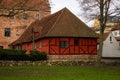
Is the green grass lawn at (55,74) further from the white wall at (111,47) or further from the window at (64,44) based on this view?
the white wall at (111,47)

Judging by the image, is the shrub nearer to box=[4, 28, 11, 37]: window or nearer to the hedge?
the hedge

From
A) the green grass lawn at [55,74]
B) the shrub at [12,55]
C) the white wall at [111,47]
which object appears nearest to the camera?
the green grass lawn at [55,74]

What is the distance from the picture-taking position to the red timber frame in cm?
4523

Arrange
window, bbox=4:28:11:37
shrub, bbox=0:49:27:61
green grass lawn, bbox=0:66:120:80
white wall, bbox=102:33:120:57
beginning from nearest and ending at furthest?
green grass lawn, bbox=0:66:120:80
shrub, bbox=0:49:27:61
window, bbox=4:28:11:37
white wall, bbox=102:33:120:57

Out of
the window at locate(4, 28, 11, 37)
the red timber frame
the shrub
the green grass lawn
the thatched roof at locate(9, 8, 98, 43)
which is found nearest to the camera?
the green grass lawn

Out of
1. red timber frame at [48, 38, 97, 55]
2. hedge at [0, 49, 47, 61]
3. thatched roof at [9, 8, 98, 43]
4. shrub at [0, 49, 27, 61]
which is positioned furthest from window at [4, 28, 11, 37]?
shrub at [0, 49, 27, 61]

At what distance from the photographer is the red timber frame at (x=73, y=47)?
148ft

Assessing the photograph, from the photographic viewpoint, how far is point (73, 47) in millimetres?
46062

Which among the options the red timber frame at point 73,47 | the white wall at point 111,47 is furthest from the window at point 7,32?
the red timber frame at point 73,47

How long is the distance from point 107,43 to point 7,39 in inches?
780

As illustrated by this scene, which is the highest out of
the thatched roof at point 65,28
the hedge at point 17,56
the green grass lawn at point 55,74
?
the thatched roof at point 65,28

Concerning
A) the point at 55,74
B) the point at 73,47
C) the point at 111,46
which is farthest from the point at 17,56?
the point at 111,46

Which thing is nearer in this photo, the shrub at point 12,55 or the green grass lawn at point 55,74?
the green grass lawn at point 55,74

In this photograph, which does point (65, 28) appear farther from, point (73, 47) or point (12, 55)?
point (12, 55)
